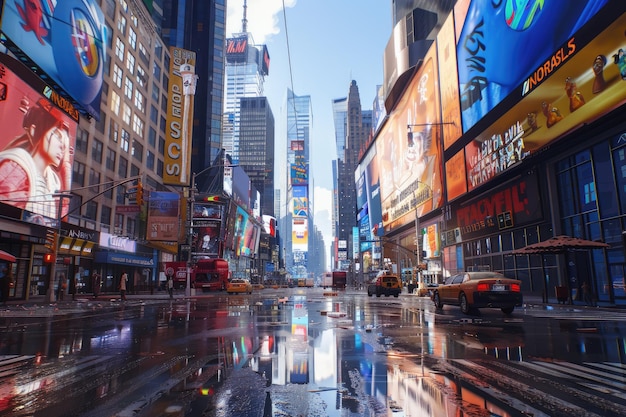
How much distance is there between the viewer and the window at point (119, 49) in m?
46.6

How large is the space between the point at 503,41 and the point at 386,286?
22391 mm

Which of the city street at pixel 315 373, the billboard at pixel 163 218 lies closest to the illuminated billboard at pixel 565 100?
the city street at pixel 315 373

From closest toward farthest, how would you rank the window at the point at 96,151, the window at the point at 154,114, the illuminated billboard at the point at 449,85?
1. the window at the point at 96,151
2. the illuminated billboard at the point at 449,85
3. the window at the point at 154,114

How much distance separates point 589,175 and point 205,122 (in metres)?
79.9

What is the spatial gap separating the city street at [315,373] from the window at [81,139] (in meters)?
33.2

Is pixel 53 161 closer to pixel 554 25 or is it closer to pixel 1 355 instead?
pixel 1 355

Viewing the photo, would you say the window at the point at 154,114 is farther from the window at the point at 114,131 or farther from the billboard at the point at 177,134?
the window at the point at 114,131

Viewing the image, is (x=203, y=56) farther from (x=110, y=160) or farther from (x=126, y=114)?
(x=110, y=160)

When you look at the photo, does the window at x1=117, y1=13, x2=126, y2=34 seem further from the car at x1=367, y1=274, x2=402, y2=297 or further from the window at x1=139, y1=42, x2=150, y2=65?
the car at x1=367, y1=274, x2=402, y2=297

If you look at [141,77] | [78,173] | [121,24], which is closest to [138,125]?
[141,77]

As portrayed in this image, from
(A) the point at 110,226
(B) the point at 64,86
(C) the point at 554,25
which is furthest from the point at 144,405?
(A) the point at 110,226

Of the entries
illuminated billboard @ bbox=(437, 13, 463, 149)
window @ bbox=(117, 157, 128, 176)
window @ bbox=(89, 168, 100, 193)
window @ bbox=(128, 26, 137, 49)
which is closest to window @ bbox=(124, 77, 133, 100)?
window @ bbox=(128, 26, 137, 49)

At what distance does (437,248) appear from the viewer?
192 feet

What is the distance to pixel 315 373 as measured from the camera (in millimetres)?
6016
